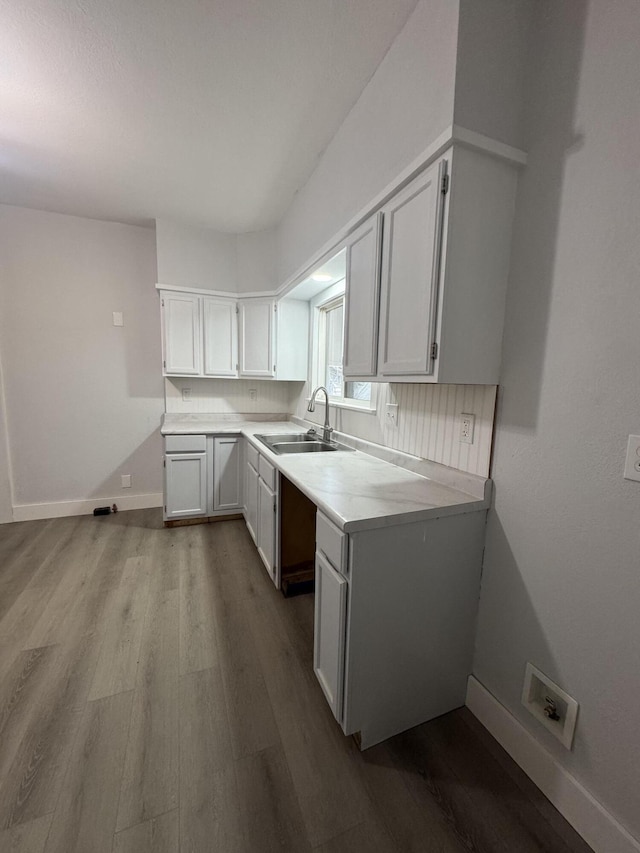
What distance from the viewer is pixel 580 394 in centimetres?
104

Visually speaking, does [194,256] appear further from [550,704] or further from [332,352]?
[550,704]

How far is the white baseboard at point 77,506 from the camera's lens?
3.17 m

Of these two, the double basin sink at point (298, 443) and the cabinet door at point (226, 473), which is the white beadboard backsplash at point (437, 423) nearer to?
the double basin sink at point (298, 443)

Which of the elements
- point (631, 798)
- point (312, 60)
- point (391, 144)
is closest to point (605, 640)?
point (631, 798)

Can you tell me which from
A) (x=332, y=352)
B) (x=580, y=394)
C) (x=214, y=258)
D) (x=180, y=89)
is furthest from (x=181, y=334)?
(x=580, y=394)

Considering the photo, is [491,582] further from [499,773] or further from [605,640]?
[499,773]

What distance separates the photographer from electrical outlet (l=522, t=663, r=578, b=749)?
42.0 inches

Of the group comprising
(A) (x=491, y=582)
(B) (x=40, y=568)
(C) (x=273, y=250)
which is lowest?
(B) (x=40, y=568)

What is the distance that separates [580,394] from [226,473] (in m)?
A: 2.68

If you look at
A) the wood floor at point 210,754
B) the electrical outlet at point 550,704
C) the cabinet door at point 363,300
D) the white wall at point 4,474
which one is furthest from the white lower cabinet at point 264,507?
the white wall at point 4,474

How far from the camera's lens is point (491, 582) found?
1356 mm

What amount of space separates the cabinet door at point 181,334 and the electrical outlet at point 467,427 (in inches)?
100

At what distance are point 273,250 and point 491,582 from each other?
314 centimetres

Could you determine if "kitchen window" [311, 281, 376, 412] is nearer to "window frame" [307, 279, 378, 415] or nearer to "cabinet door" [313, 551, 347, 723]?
"window frame" [307, 279, 378, 415]
